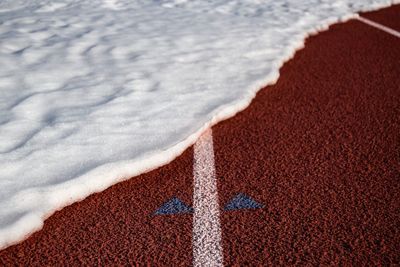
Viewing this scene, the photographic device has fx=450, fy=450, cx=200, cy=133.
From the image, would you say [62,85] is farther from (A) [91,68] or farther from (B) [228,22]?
(B) [228,22]

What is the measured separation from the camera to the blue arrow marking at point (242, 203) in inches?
93.1

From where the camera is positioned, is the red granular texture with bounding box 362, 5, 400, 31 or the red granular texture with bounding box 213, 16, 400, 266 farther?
the red granular texture with bounding box 362, 5, 400, 31

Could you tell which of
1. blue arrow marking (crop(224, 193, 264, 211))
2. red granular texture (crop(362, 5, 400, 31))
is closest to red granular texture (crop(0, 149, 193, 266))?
blue arrow marking (crop(224, 193, 264, 211))

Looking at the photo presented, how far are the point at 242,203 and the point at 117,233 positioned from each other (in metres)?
0.67

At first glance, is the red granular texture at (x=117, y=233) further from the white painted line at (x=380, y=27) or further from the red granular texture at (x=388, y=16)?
the red granular texture at (x=388, y=16)

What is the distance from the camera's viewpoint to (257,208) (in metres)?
2.36

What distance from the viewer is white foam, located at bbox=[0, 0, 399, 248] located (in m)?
2.64

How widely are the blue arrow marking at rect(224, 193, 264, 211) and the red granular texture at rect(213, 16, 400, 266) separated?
0.03m

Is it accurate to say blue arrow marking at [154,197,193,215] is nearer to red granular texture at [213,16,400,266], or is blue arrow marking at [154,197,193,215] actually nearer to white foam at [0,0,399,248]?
red granular texture at [213,16,400,266]

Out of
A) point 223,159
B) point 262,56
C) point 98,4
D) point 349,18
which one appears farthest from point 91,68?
point 349,18

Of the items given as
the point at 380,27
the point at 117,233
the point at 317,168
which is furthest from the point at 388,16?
the point at 117,233

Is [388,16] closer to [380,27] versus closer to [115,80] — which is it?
[380,27]

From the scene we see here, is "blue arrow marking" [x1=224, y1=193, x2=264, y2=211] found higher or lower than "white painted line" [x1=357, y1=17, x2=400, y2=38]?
higher

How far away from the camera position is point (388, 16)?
645cm
